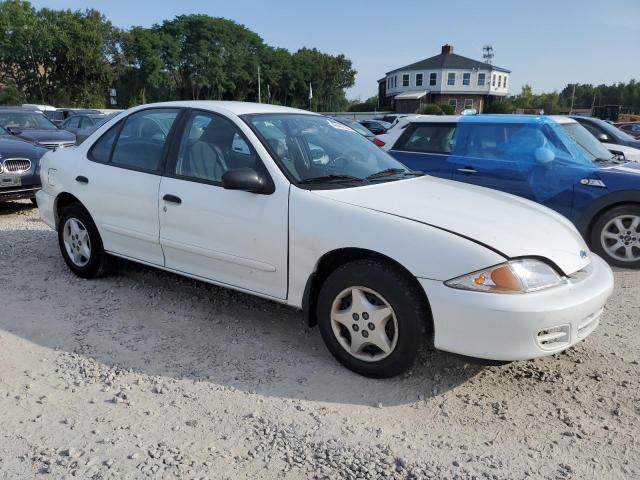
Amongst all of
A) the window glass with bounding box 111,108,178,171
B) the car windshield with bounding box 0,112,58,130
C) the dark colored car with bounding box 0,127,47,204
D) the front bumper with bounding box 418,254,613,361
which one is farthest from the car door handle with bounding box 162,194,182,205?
the car windshield with bounding box 0,112,58,130

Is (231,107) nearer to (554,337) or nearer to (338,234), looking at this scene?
(338,234)

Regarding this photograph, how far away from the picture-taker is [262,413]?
9.63ft

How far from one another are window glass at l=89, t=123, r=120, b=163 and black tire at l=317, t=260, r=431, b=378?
2.49 meters

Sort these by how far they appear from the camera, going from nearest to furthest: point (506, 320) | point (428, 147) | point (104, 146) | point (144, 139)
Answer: point (506, 320) → point (144, 139) → point (104, 146) → point (428, 147)

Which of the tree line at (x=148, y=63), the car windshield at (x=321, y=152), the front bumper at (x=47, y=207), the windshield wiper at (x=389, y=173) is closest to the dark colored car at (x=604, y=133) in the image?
the windshield wiper at (x=389, y=173)

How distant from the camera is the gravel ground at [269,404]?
2.53 metres

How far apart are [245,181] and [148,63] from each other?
210 feet

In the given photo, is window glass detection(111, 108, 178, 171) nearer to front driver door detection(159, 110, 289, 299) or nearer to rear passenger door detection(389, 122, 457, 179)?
front driver door detection(159, 110, 289, 299)

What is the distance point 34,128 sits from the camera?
11977 mm

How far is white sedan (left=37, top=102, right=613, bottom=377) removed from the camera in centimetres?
287

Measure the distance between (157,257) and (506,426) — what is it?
279 centimetres

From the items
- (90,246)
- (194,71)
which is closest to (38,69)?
(194,71)

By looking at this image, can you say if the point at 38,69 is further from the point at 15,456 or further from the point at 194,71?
the point at 15,456

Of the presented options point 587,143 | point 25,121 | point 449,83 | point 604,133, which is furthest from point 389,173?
point 449,83
